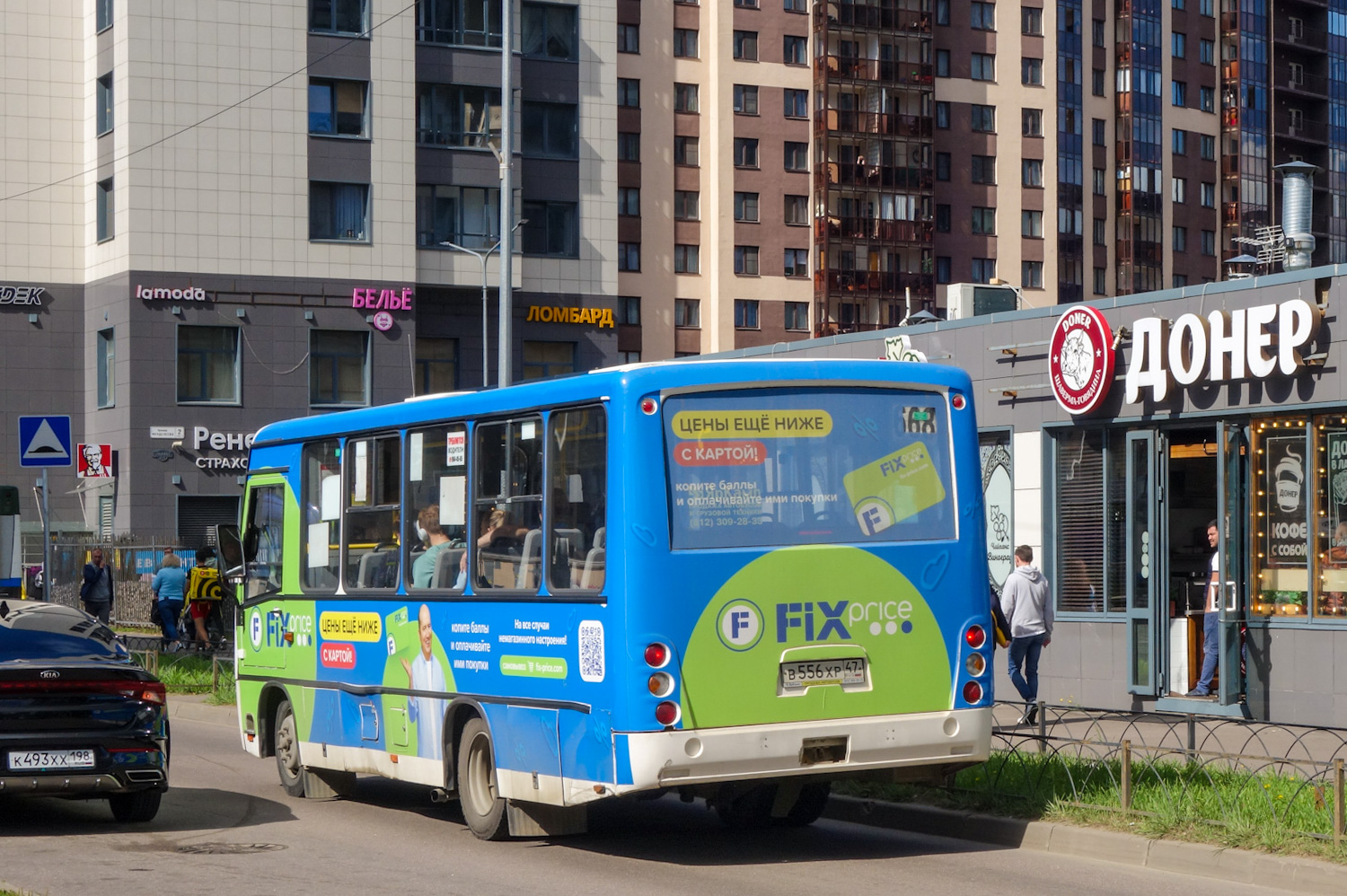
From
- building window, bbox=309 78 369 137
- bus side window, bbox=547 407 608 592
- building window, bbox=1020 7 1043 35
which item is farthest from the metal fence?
building window, bbox=1020 7 1043 35

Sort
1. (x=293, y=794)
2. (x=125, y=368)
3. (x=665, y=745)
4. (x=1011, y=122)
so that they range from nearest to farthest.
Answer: (x=665, y=745) < (x=293, y=794) < (x=125, y=368) < (x=1011, y=122)

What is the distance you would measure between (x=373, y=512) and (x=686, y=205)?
62474 millimetres

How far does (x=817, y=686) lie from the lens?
10852 millimetres

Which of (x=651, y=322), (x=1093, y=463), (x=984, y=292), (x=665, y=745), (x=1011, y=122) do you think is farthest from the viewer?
(x=1011, y=122)

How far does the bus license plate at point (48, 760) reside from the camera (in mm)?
11938

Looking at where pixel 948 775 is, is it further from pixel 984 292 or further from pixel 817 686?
pixel 984 292

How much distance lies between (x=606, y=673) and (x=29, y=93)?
4864 centimetres

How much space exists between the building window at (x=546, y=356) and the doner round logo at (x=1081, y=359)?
122 ft

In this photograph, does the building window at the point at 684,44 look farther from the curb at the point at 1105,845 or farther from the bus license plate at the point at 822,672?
the bus license plate at the point at 822,672

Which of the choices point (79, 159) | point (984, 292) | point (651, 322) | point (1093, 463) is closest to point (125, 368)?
point (79, 159)

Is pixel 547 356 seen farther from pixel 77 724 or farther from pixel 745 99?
pixel 77 724

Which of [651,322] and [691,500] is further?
[651,322]

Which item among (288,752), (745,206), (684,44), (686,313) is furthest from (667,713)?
(684,44)

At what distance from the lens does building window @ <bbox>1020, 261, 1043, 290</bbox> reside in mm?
81438
